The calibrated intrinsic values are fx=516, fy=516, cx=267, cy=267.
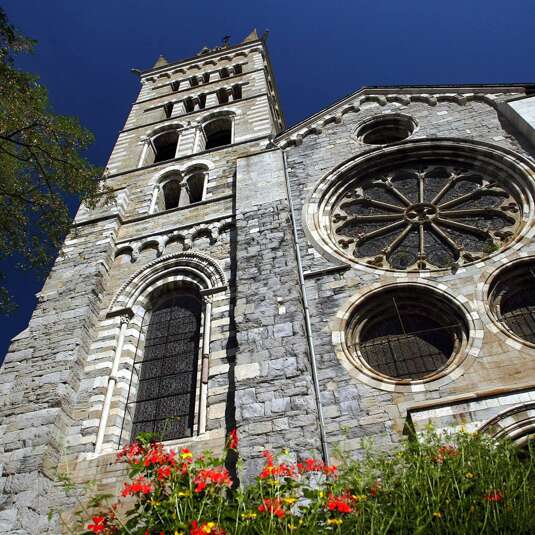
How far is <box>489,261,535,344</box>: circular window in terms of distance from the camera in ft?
27.4

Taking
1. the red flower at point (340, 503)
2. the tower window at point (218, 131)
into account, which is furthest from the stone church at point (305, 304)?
the tower window at point (218, 131)

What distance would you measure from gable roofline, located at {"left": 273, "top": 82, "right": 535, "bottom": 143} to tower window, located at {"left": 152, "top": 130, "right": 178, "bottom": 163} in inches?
237

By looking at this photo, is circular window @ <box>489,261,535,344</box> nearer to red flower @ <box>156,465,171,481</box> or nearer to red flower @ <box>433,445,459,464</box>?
red flower @ <box>433,445,459,464</box>

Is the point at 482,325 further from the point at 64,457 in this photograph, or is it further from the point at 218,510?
the point at 64,457

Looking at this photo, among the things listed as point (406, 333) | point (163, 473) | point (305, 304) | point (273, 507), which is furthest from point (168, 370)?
point (273, 507)

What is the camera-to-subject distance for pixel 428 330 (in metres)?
8.55

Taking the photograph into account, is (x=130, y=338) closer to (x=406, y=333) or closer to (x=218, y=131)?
(x=406, y=333)

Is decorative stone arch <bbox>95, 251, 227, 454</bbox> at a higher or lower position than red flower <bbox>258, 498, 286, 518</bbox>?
higher

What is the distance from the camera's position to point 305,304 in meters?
9.05

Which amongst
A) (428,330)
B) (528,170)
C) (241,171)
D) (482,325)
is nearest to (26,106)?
(241,171)

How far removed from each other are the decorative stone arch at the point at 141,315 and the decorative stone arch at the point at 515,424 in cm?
418

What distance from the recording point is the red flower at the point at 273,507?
380 centimetres

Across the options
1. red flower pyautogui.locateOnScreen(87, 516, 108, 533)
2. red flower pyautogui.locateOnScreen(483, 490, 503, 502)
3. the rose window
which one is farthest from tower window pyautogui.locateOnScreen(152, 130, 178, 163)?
red flower pyautogui.locateOnScreen(483, 490, 503, 502)

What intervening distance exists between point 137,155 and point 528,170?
12016mm
